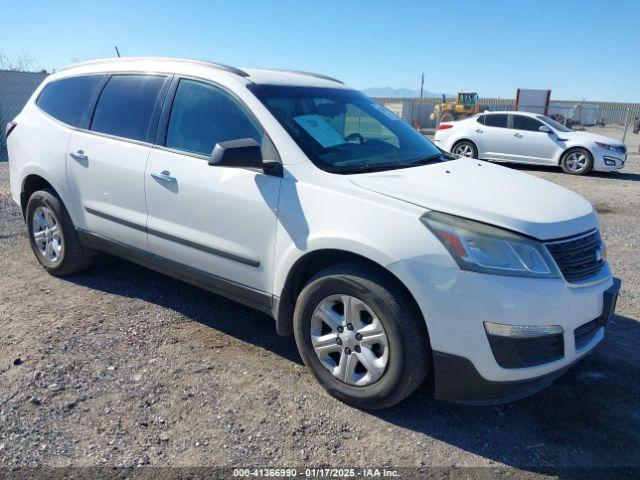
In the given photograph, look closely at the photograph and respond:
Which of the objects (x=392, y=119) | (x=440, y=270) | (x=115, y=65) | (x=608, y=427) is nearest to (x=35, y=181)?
(x=115, y=65)

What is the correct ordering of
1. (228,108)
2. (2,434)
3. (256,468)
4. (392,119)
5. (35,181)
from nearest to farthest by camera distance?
(256,468) < (2,434) < (228,108) < (392,119) < (35,181)

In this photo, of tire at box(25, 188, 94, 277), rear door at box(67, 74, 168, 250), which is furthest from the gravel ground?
rear door at box(67, 74, 168, 250)

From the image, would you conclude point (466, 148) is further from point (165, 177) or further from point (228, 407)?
point (228, 407)

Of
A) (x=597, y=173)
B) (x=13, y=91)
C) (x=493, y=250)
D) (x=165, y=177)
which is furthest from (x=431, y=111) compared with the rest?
(x=493, y=250)

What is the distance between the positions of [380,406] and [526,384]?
0.77 metres

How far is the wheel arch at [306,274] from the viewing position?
2.82 m

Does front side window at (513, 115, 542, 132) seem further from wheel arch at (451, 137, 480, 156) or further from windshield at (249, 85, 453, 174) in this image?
windshield at (249, 85, 453, 174)

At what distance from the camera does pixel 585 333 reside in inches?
110

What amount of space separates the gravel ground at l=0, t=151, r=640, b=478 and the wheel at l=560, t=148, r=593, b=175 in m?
9.42

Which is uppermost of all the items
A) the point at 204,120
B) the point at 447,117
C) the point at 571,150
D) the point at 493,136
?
the point at 204,120

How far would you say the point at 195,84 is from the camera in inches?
145

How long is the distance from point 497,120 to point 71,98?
1159cm

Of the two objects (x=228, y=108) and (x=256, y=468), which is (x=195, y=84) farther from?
(x=256, y=468)

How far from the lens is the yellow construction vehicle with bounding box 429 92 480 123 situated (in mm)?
32312
